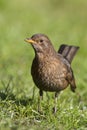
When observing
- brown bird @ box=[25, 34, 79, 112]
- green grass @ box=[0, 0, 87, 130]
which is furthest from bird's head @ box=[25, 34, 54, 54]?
green grass @ box=[0, 0, 87, 130]

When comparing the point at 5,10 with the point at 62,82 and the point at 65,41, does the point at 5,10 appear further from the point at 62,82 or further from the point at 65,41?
the point at 62,82

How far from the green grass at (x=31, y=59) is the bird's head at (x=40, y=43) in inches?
27.6

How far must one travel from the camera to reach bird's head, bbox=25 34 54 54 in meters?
7.34

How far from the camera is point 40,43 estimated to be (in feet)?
24.3

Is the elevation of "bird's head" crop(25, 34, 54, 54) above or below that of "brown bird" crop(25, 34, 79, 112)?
above

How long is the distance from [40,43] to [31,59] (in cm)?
402

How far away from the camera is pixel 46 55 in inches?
296

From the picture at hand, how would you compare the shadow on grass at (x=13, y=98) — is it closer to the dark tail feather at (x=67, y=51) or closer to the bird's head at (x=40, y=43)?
the bird's head at (x=40, y=43)

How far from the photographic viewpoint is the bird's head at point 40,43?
24.1 feet

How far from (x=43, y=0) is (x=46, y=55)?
10.4 m

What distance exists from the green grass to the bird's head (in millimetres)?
702

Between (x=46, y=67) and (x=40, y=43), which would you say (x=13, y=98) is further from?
(x=40, y=43)

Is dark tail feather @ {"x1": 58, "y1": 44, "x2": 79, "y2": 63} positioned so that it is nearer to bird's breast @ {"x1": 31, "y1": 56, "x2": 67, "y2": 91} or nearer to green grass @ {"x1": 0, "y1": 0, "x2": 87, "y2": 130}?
green grass @ {"x1": 0, "y1": 0, "x2": 87, "y2": 130}

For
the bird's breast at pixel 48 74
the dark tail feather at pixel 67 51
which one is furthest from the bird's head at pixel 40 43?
the dark tail feather at pixel 67 51
